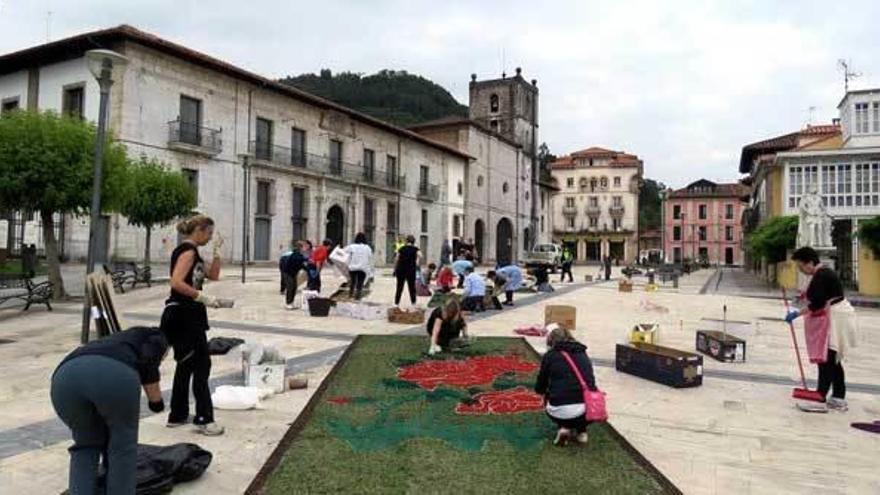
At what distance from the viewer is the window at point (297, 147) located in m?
34.0

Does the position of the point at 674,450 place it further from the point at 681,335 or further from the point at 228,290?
the point at 228,290

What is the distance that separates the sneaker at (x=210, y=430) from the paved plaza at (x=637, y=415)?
2.3 inches

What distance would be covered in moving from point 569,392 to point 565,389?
0.03 m

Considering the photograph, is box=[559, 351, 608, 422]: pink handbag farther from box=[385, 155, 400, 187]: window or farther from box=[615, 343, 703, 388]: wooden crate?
box=[385, 155, 400, 187]: window

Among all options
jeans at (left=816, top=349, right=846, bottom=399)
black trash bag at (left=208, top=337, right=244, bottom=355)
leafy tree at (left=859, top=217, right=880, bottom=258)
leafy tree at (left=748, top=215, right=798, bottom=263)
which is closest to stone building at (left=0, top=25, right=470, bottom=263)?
black trash bag at (left=208, top=337, right=244, bottom=355)

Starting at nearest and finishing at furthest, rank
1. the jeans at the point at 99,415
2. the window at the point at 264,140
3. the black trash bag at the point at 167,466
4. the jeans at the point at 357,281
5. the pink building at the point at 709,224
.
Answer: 1. the jeans at the point at 99,415
2. the black trash bag at the point at 167,466
3. the jeans at the point at 357,281
4. the window at the point at 264,140
5. the pink building at the point at 709,224

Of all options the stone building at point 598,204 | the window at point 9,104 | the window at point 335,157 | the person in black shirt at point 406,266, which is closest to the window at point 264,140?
the window at point 335,157

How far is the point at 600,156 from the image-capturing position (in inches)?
3346

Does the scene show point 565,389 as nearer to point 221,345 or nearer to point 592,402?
point 592,402

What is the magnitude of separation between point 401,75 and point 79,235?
52684mm

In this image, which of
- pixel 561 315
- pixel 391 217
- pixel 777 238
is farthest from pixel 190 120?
pixel 777 238

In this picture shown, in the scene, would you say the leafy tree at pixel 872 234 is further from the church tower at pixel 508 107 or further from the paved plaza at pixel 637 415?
the church tower at pixel 508 107

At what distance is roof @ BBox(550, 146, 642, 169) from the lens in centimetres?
8338

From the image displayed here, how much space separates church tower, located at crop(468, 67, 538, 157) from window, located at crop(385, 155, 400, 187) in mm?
16737
